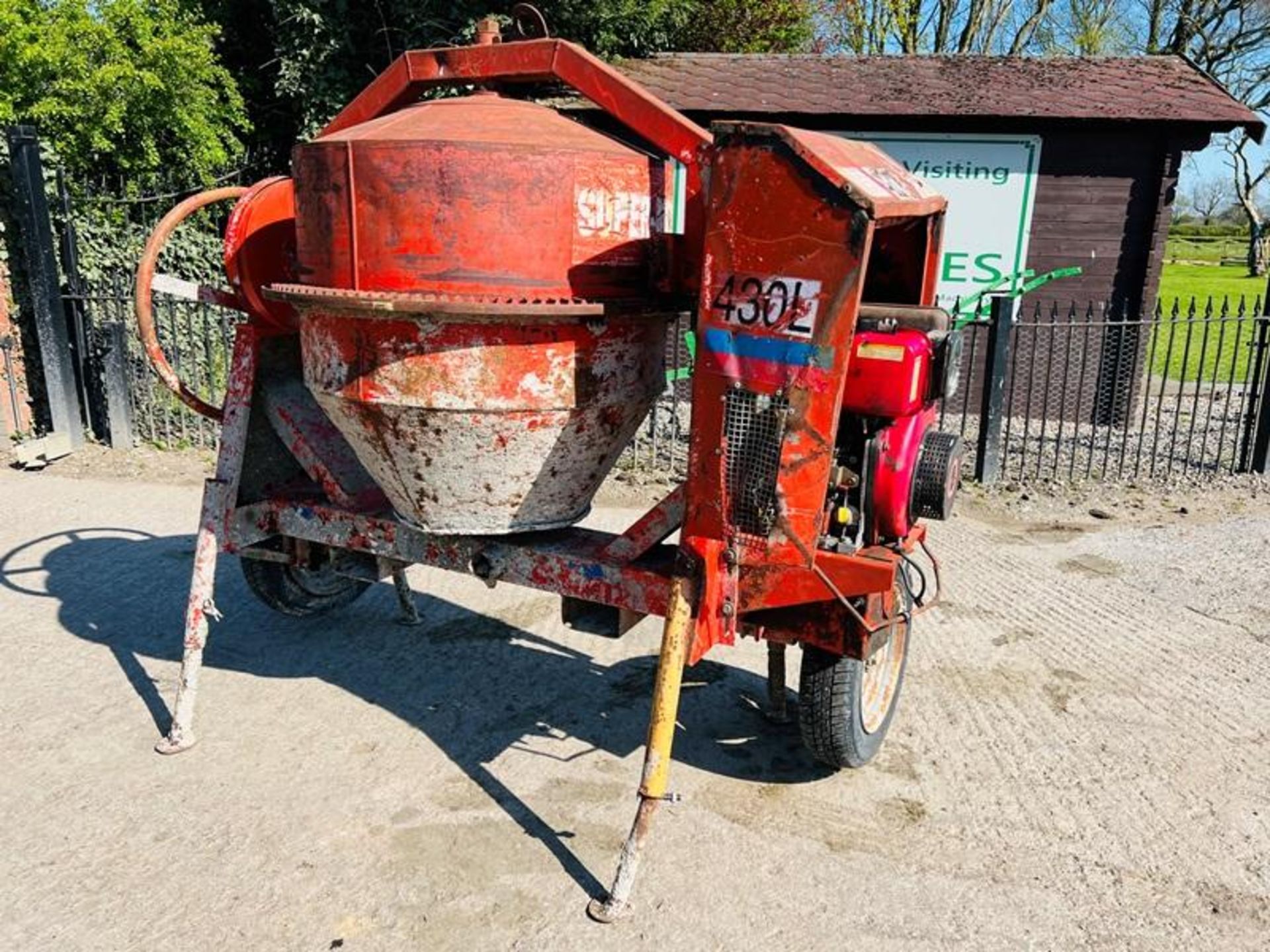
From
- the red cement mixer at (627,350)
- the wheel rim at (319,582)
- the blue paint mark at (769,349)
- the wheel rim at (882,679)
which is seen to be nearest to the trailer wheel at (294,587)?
the wheel rim at (319,582)

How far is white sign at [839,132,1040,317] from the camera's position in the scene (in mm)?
9148

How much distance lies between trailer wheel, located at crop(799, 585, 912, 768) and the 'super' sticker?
39.2 inches

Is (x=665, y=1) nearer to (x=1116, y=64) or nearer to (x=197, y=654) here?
(x=1116, y=64)

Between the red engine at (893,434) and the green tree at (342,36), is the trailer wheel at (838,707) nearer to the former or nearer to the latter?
the red engine at (893,434)

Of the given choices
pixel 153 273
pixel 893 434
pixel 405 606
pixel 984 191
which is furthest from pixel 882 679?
pixel 984 191

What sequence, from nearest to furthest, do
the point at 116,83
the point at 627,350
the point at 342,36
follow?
the point at 627,350, the point at 116,83, the point at 342,36

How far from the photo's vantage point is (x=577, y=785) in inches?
134

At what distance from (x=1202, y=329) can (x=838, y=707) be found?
2057 centimetres

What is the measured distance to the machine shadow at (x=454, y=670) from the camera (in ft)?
11.9

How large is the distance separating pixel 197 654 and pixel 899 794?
2436 mm

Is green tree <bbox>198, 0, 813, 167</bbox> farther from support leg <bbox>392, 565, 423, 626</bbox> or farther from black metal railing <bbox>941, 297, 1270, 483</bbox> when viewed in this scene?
support leg <bbox>392, 565, 423, 626</bbox>

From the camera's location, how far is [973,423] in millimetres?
9500

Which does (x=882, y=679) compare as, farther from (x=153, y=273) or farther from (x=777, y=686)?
(x=153, y=273)

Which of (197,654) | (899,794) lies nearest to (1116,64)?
(899,794)
